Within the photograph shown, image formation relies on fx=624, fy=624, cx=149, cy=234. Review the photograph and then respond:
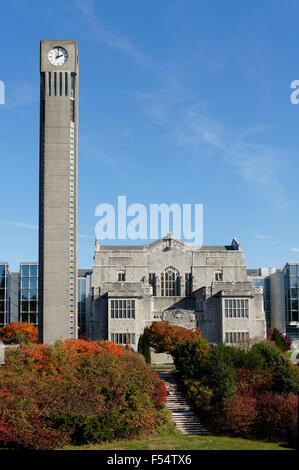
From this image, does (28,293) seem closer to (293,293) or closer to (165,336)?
(165,336)

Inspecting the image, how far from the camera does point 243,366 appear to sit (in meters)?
49.8

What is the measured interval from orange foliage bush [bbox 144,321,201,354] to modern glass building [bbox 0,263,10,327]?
30.1 m

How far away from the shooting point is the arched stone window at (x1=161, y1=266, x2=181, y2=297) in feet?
268

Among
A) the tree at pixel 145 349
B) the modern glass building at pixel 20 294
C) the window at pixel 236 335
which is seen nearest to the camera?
the tree at pixel 145 349

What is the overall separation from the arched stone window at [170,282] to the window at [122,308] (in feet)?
27.0

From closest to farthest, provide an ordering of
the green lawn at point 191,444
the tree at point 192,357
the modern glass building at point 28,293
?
the green lawn at point 191,444, the tree at point 192,357, the modern glass building at point 28,293

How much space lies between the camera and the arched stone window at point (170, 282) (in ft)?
268

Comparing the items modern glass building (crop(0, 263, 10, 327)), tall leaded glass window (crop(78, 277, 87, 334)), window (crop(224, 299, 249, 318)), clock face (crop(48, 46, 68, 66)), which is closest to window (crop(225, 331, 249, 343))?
window (crop(224, 299, 249, 318))

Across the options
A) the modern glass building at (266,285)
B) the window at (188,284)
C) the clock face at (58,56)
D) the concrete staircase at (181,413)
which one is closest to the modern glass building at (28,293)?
the window at (188,284)

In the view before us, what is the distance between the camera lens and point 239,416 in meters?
43.1

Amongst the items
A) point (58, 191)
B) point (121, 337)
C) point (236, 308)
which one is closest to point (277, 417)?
point (58, 191)

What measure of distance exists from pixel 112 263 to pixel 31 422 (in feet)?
138

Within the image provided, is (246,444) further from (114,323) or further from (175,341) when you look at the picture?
(114,323)

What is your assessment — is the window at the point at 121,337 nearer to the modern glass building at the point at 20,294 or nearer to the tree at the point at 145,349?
the tree at the point at 145,349
